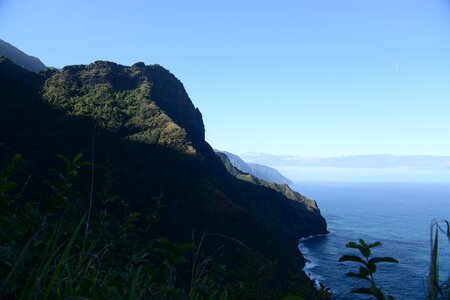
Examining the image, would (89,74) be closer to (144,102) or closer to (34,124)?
(144,102)

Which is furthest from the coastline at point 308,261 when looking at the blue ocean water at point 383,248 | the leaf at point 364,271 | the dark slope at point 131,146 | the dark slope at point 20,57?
the dark slope at point 20,57

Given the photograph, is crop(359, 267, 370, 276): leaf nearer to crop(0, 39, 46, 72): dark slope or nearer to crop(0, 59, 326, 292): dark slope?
crop(0, 59, 326, 292): dark slope

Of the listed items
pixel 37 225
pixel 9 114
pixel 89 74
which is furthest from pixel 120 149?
pixel 37 225

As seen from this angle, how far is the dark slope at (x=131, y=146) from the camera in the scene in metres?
48.2

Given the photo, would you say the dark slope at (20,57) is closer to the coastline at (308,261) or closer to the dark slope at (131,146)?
the dark slope at (131,146)

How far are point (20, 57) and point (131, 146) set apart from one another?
135391 millimetres

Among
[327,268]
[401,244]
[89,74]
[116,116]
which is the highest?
[89,74]

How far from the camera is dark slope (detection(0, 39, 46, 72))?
6137 inches

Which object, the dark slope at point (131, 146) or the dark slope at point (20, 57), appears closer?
the dark slope at point (131, 146)

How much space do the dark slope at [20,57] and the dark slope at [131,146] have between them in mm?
85687

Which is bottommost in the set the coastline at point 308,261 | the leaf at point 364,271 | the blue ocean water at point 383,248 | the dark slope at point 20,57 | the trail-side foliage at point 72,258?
the coastline at point 308,261

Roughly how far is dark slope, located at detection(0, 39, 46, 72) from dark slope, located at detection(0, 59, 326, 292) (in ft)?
281

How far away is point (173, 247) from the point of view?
9.37ft

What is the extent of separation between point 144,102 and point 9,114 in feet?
113
